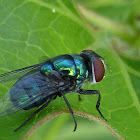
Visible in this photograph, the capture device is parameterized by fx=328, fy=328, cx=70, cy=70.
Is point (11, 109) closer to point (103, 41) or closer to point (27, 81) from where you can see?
point (27, 81)

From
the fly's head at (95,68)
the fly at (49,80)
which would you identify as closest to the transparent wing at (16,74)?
the fly at (49,80)

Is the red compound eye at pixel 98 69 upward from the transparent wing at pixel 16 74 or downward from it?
downward

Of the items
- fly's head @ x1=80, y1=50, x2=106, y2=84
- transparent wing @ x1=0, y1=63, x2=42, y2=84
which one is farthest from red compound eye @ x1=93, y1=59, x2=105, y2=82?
Answer: transparent wing @ x1=0, y1=63, x2=42, y2=84

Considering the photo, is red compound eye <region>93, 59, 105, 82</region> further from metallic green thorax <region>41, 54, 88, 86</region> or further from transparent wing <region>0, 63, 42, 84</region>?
transparent wing <region>0, 63, 42, 84</region>

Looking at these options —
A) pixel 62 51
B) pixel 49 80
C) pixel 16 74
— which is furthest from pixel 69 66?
pixel 62 51

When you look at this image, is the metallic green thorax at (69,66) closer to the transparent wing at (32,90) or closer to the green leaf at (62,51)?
the transparent wing at (32,90)

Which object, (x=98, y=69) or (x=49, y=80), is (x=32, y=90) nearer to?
(x=49, y=80)

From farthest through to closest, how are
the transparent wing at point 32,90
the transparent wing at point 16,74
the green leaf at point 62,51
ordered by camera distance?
the transparent wing at point 16,74
the green leaf at point 62,51
the transparent wing at point 32,90
